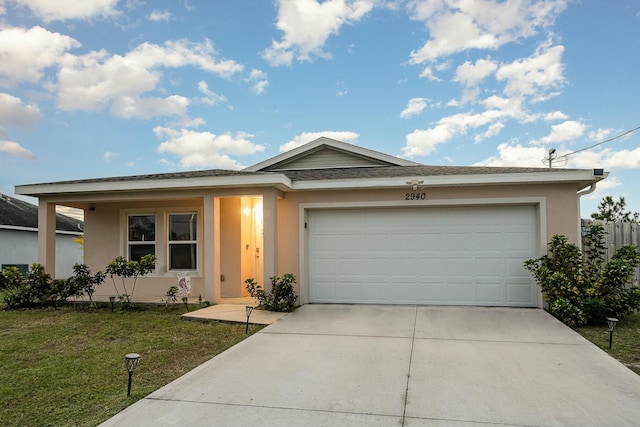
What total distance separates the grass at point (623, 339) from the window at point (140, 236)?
31.0ft

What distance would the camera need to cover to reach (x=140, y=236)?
10664 mm

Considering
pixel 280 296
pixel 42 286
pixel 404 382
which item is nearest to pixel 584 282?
pixel 404 382

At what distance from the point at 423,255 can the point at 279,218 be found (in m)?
3.16

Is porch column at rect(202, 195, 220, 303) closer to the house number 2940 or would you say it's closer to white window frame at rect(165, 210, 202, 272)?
white window frame at rect(165, 210, 202, 272)

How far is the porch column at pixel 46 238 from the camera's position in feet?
32.3

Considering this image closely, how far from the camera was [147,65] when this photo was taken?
12633 millimetres

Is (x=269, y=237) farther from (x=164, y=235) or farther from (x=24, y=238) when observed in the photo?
(x=24, y=238)

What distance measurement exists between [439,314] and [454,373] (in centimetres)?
312

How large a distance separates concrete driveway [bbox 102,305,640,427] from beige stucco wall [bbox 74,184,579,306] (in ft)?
7.51

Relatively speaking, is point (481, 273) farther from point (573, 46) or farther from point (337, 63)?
point (337, 63)

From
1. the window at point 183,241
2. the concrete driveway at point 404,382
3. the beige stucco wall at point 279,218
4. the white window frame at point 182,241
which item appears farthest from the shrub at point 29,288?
the concrete driveway at point 404,382

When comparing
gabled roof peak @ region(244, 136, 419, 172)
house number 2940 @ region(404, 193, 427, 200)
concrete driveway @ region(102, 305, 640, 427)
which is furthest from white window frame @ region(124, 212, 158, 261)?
house number 2940 @ region(404, 193, 427, 200)

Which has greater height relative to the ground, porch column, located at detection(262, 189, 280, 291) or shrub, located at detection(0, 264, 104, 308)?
porch column, located at detection(262, 189, 280, 291)

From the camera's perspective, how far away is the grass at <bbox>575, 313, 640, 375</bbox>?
510 centimetres
